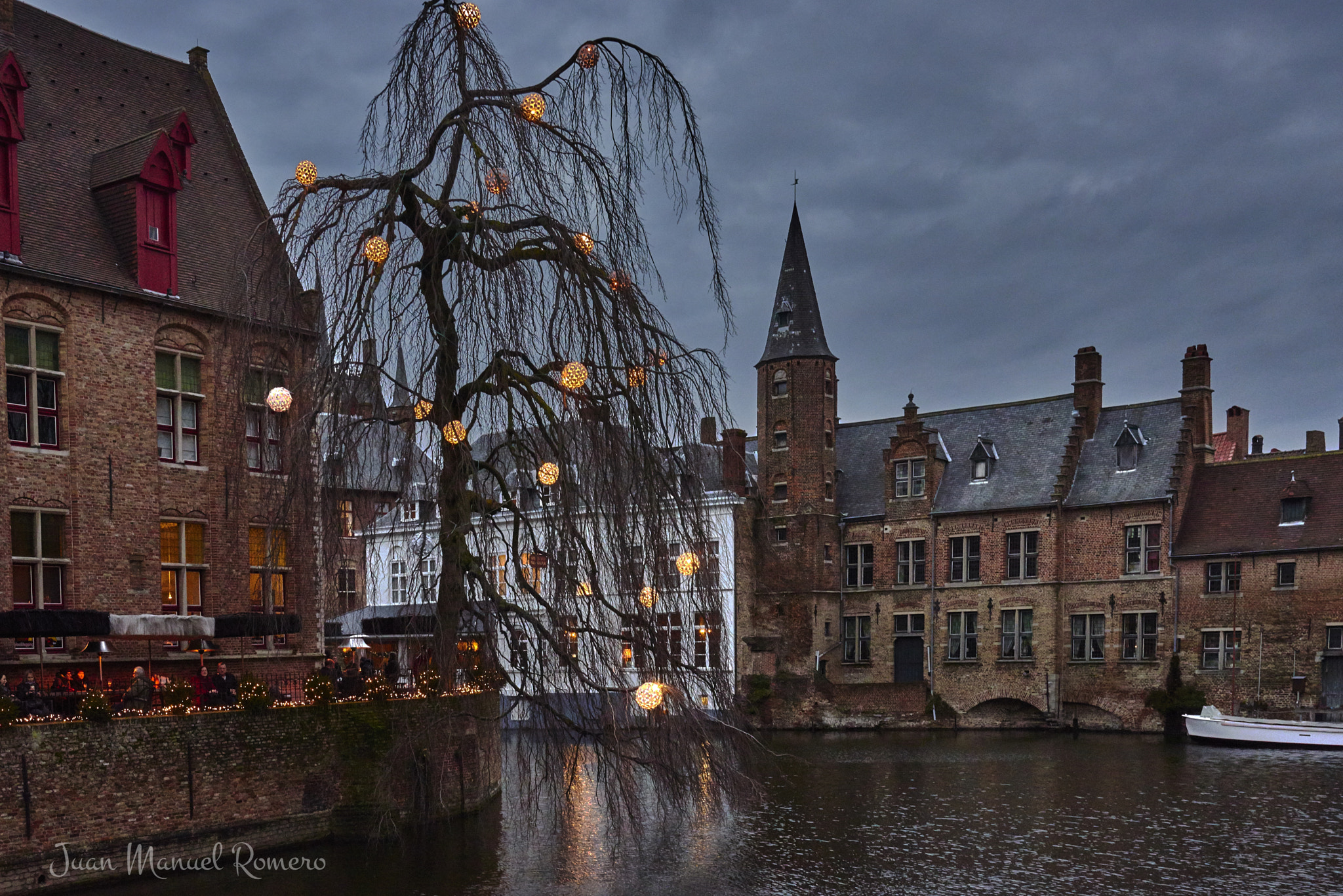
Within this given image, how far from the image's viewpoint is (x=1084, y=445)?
40062 millimetres

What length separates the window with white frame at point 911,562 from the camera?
41.3m

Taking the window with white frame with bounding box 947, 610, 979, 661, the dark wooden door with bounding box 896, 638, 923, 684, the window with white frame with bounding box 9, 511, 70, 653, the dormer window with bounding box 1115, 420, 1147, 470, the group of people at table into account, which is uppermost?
the dormer window with bounding box 1115, 420, 1147, 470

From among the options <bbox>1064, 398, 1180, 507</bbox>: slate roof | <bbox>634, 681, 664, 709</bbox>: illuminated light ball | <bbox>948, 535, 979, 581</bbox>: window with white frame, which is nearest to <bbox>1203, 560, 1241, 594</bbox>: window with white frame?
<bbox>1064, 398, 1180, 507</bbox>: slate roof

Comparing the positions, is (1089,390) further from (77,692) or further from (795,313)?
(77,692)

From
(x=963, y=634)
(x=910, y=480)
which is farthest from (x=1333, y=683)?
(x=910, y=480)

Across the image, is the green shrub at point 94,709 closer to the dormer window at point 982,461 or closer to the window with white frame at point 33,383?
the window with white frame at point 33,383

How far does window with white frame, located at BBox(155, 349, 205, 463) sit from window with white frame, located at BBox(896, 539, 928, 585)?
25.7 meters

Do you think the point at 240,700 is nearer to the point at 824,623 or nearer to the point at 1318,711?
the point at 824,623

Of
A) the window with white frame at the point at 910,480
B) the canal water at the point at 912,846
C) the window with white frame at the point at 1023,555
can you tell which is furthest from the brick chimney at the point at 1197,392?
the canal water at the point at 912,846

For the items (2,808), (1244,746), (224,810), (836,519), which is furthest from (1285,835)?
(836,519)

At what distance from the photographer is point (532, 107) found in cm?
1458

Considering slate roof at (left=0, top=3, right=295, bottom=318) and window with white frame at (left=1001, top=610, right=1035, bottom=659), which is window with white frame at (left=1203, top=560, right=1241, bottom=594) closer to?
window with white frame at (left=1001, top=610, right=1035, bottom=659)

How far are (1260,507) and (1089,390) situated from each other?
6.36m

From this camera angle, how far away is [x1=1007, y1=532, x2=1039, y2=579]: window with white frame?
129 feet
